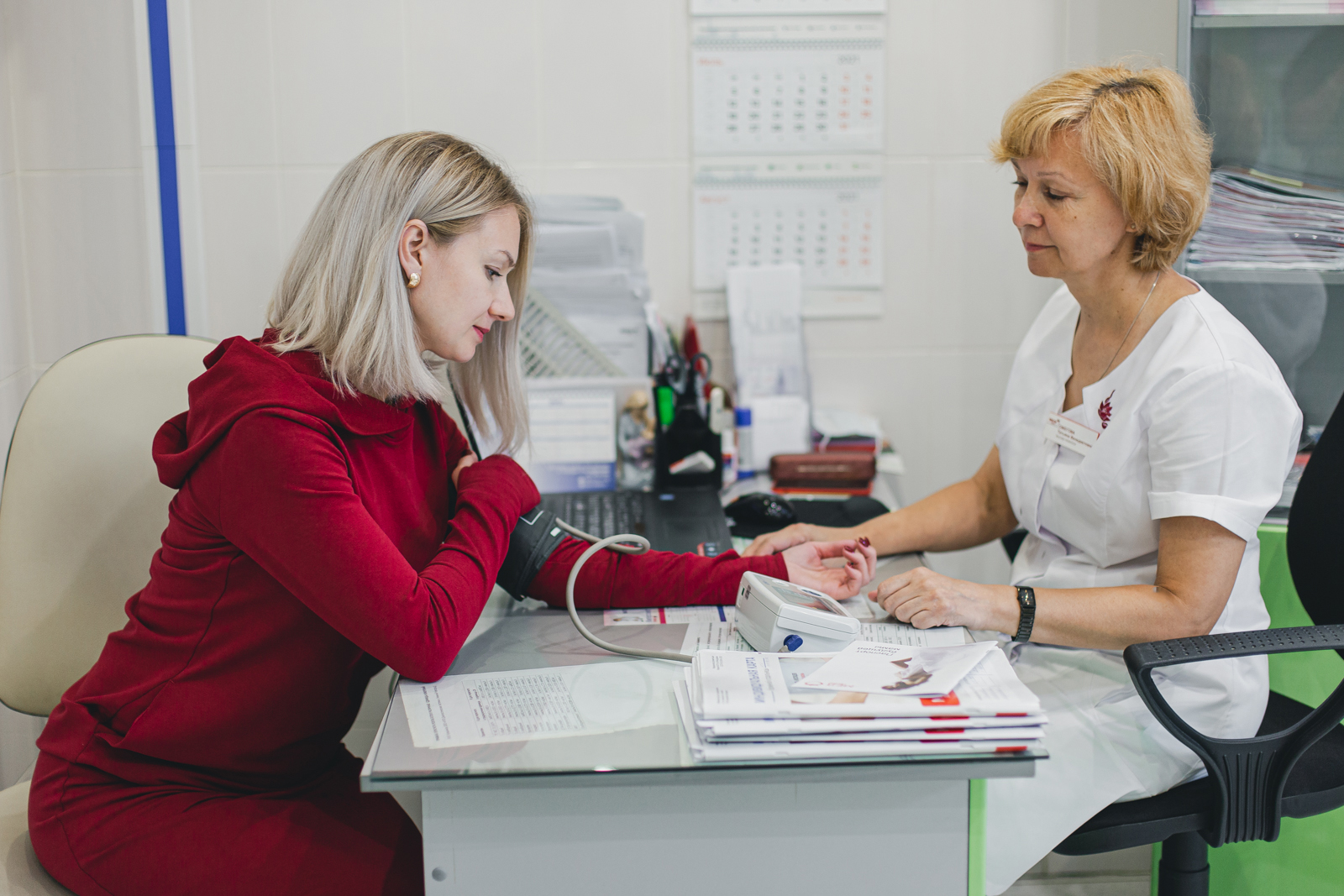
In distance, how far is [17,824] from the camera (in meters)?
1.30

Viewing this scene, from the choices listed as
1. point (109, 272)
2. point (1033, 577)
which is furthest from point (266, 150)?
point (1033, 577)

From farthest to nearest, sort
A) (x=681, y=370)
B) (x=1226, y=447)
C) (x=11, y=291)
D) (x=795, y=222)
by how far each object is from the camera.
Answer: (x=795, y=222), (x=11, y=291), (x=681, y=370), (x=1226, y=447)

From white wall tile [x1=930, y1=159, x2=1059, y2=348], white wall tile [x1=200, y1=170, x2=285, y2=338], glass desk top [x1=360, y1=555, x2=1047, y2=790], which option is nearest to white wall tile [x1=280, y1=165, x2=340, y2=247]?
white wall tile [x1=200, y1=170, x2=285, y2=338]

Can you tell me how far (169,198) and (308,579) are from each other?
54.2 inches

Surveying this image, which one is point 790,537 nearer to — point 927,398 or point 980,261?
point 927,398

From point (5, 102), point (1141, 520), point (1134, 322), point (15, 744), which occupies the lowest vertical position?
point (15, 744)

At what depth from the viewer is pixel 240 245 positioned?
2.27 m

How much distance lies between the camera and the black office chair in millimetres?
1233

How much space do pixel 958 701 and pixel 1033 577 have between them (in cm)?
66

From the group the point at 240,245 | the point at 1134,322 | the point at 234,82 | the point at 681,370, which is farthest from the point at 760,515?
the point at 234,82

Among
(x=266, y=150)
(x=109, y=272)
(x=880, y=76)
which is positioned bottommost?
(x=109, y=272)

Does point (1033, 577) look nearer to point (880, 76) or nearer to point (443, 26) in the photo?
point (880, 76)

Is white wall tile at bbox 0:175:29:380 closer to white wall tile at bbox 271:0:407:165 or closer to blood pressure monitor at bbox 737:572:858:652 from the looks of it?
white wall tile at bbox 271:0:407:165

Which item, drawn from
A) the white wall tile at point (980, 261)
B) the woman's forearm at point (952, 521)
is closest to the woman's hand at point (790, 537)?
the woman's forearm at point (952, 521)
